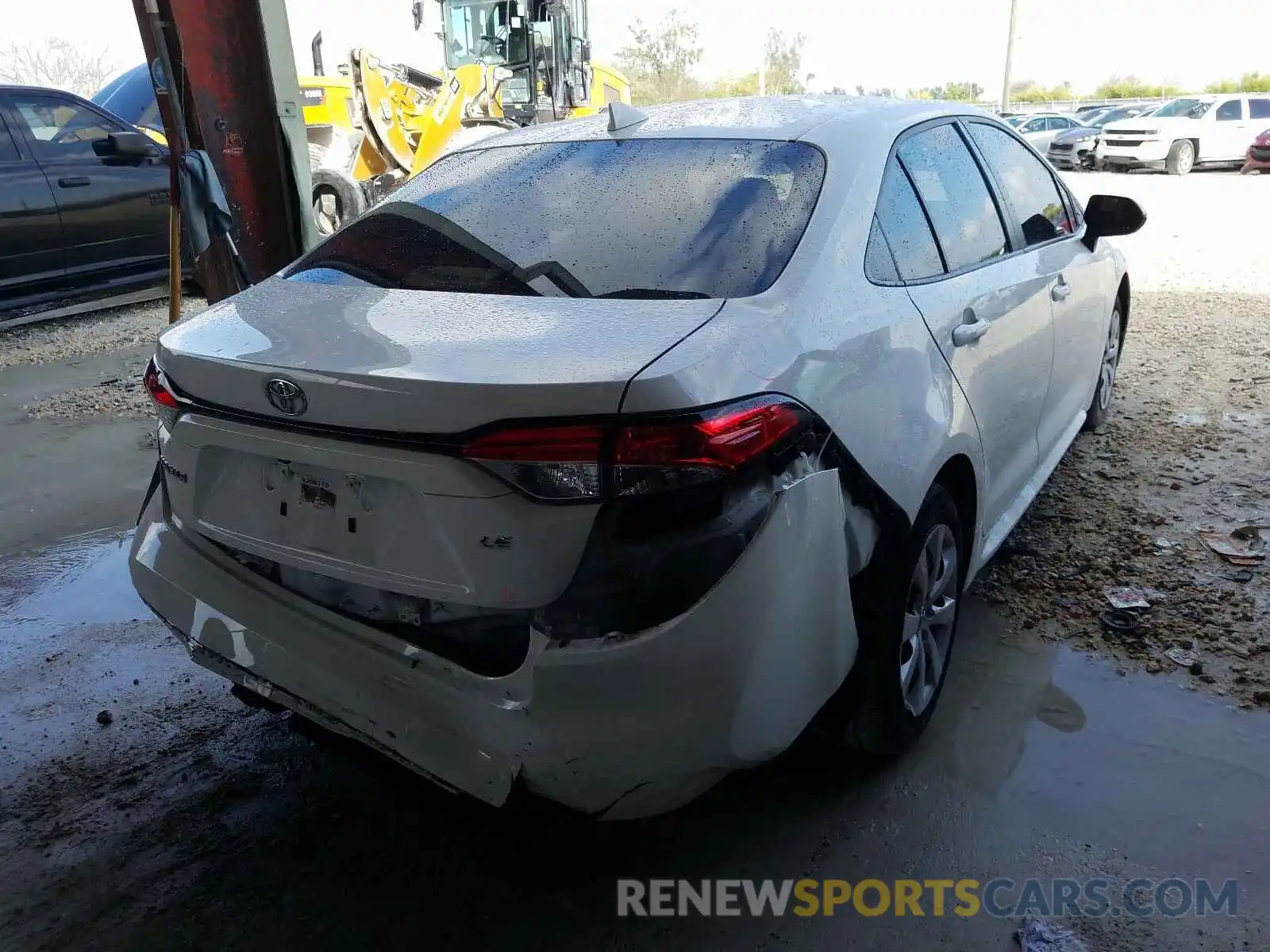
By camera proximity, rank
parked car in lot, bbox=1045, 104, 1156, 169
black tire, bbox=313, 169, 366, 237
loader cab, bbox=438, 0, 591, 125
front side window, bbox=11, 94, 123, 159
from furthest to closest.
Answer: parked car in lot, bbox=1045, 104, 1156, 169
loader cab, bbox=438, 0, 591, 125
black tire, bbox=313, 169, 366, 237
front side window, bbox=11, 94, 123, 159

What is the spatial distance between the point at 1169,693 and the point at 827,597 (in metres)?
1.47

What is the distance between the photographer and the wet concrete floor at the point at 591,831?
2.03 m

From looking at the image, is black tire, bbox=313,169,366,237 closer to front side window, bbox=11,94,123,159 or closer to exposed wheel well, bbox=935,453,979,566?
front side window, bbox=11,94,123,159

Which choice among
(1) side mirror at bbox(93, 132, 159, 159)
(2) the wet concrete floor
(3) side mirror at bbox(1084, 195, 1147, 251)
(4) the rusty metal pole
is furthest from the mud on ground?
(1) side mirror at bbox(93, 132, 159, 159)

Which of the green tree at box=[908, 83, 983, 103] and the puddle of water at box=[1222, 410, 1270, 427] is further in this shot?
the green tree at box=[908, 83, 983, 103]

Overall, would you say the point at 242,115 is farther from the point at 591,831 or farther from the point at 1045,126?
the point at 1045,126

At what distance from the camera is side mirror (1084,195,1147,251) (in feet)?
12.2

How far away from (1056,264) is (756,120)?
1.34m

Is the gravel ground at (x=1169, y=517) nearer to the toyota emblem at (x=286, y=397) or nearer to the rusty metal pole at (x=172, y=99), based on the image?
the toyota emblem at (x=286, y=397)

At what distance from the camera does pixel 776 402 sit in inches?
69.8

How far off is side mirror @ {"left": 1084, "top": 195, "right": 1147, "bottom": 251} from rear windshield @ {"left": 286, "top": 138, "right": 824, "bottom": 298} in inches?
75.4

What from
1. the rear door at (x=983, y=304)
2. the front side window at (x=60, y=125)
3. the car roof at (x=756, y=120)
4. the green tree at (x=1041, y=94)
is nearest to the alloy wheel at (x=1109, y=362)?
the rear door at (x=983, y=304)

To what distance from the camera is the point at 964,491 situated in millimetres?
2588

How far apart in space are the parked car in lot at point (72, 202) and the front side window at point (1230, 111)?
63.3 ft
